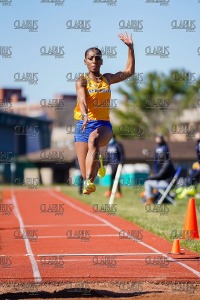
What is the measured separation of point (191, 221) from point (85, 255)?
2.52 metres

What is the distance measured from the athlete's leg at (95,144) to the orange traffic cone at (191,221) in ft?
12.3

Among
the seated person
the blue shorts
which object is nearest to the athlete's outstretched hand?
the blue shorts

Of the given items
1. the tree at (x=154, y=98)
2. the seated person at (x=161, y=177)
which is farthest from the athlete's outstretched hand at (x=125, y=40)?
the tree at (x=154, y=98)

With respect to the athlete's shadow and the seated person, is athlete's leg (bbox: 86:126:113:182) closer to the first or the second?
the athlete's shadow

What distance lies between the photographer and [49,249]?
44.3ft

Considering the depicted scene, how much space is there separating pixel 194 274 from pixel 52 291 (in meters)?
2.03

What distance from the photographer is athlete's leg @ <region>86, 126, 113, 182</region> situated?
10.8m

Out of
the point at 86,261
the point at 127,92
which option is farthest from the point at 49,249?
the point at 127,92

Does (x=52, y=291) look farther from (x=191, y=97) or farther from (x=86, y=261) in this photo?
(x=191, y=97)

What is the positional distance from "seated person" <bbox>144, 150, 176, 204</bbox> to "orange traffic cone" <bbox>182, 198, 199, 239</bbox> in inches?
384

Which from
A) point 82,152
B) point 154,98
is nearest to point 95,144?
point 82,152

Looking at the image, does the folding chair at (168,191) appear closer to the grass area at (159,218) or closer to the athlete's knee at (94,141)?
the grass area at (159,218)

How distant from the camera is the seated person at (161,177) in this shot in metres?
24.4

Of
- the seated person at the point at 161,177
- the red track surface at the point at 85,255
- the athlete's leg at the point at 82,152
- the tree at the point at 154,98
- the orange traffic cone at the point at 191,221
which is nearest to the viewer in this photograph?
the red track surface at the point at 85,255
